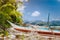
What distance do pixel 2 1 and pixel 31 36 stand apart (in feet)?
9.59

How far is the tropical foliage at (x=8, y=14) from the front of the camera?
249 inches

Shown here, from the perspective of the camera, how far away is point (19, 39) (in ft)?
15.9

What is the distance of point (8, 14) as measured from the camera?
21.4ft

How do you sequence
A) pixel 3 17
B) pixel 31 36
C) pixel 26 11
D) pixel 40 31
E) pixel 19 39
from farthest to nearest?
pixel 26 11 < pixel 3 17 < pixel 40 31 < pixel 19 39 < pixel 31 36

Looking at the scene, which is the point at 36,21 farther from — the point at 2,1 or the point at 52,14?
the point at 2,1

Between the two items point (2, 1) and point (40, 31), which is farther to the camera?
point (2, 1)

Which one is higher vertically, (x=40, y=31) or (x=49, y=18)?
(x=49, y=18)

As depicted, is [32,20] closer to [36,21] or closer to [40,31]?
[36,21]

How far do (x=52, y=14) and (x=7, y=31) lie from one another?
1.78m

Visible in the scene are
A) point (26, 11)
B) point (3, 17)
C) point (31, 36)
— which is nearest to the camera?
Answer: point (31, 36)

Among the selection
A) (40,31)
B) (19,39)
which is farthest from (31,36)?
(40,31)

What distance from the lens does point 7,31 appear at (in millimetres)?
6379

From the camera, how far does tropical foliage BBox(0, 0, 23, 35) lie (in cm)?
634

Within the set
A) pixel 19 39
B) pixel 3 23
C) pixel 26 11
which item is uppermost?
pixel 26 11
